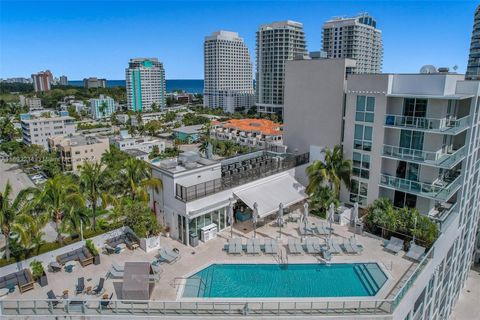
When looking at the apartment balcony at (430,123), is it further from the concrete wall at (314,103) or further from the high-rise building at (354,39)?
A: the high-rise building at (354,39)

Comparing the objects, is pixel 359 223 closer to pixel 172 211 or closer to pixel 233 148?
pixel 172 211

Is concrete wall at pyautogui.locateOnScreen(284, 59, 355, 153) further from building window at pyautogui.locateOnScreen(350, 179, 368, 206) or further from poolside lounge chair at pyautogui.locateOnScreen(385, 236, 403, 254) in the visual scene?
poolside lounge chair at pyautogui.locateOnScreen(385, 236, 403, 254)

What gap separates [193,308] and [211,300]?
1366 millimetres

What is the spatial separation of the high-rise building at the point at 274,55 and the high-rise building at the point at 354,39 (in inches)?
495

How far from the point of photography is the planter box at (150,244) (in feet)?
73.0

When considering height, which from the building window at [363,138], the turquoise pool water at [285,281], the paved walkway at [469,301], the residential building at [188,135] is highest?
the building window at [363,138]

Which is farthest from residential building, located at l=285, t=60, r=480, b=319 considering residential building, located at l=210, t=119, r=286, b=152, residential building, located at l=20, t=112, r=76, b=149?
residential building, located at l=20, t=112, r=76, b=149

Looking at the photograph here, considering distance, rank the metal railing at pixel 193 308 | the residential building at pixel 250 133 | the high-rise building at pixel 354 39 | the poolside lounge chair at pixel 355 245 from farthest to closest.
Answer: the high-rise building at pixel 354 39
the residential building at pixel 250 133
the poolside lounge chair at pixel 355 245
the metal railing at pixel 193 308

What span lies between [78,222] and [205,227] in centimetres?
924

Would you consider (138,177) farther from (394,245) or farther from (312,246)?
(394,245)

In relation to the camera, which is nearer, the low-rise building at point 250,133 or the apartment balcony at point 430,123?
the apartment balcony at point 430,123

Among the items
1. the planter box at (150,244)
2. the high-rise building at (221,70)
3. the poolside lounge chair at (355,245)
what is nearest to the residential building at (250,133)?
the poolside lounge chair at (355,245)

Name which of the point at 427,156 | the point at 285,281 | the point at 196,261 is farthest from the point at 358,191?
the point at 196,261

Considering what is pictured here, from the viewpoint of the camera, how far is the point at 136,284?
55.2ft
